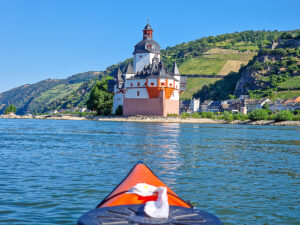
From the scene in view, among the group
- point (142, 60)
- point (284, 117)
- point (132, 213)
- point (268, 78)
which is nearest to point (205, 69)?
point (268, 78)

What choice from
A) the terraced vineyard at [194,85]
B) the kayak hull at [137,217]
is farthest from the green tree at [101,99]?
the kayak hull at [137,217]

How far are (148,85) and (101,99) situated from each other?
19131 mm

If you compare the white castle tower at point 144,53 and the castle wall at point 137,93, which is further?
the white castle tower at point 144,53

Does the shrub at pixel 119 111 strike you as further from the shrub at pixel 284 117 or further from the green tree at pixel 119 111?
the shrub at pixel 284 117

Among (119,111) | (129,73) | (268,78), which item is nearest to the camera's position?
(129,73)

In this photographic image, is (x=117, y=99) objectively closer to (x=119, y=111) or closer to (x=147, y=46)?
(x=119, y=111)

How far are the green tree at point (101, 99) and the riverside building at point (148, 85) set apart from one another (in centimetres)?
355

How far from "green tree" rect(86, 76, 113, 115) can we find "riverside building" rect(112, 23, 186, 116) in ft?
11.6

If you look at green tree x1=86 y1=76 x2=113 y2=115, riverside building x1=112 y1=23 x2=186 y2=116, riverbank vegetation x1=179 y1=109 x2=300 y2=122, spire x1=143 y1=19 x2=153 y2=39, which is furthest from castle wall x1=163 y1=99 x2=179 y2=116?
spire x1=143 y1=19 x2=153 y2=39

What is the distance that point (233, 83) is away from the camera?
567ft

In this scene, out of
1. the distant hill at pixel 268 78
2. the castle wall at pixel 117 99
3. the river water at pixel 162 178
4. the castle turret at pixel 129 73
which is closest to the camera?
the river water at pixel 162 178

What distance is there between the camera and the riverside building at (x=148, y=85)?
8900 cm

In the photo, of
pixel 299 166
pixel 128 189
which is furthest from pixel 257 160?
pixel 128 189

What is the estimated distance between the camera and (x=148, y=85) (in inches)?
3506
